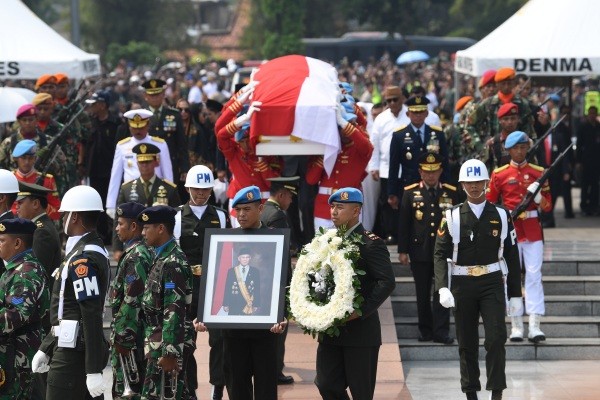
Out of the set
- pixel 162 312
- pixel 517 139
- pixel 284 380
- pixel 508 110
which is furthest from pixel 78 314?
pixel 508 110

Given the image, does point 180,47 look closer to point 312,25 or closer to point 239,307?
point 312,25

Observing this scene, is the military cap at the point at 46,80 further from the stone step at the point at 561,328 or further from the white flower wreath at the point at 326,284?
the white flower wreath at the point at 326,284

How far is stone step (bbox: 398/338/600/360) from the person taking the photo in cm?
1483

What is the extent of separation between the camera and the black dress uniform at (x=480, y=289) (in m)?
12.4

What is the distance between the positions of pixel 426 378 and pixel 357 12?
47709 mm

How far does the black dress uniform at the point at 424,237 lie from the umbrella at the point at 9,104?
19.2 ft

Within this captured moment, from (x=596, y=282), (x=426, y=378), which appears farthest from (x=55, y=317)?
(x=596, y=282)

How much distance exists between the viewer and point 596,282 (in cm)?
1592

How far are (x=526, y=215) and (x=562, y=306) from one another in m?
1.52

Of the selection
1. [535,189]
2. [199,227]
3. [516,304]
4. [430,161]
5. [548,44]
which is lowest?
[516,304]

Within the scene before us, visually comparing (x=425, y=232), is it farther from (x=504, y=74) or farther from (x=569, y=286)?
(x=504, y=74)

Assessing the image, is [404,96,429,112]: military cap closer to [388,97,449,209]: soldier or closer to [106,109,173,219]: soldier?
[388,97,449,209]: soldier

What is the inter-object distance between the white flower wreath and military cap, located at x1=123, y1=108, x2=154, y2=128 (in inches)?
219

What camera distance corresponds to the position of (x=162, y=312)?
10.0 meters
